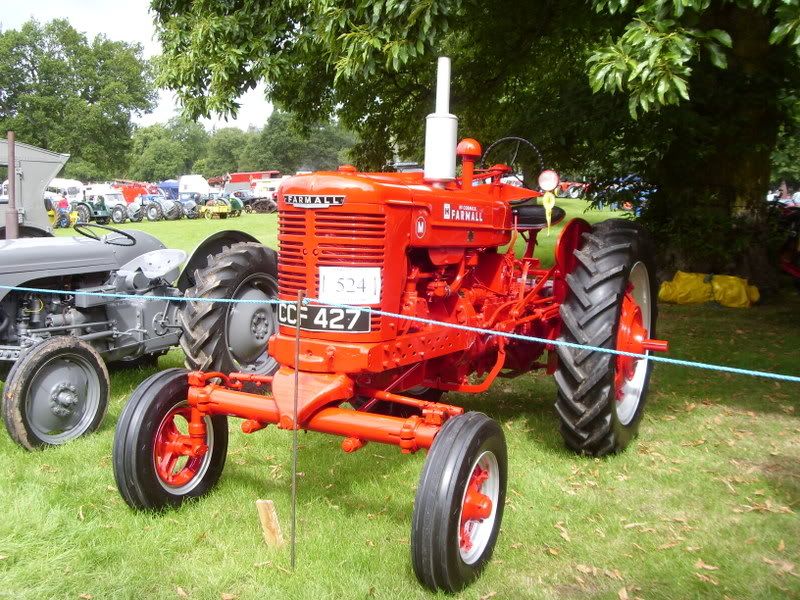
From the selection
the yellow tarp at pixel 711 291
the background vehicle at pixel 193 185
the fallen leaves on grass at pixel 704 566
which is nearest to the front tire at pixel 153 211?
the background vehicle at pixel 193 185

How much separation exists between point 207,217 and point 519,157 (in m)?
25.1

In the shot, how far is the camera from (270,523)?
310cm

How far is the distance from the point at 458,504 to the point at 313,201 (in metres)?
1.41

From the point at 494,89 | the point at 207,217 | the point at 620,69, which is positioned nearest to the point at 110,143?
the point at 207,217

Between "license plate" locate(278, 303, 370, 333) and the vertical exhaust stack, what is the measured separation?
0.93 metres

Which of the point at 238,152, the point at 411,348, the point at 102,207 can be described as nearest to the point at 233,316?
the point at 411,348

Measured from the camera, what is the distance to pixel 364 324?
317cm

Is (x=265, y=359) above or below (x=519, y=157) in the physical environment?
below

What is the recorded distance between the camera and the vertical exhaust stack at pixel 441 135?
345 centimetres

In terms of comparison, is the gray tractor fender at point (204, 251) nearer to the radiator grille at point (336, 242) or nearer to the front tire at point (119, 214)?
the radiator grille at point (336, 242)

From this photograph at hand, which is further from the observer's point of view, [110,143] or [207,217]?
[110,143]

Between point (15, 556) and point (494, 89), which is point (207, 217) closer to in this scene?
point (494, 89)

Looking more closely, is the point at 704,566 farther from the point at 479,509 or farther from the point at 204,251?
the point at 204,251

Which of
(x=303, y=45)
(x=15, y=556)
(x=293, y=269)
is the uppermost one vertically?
(x=303, y=45)
